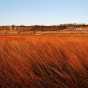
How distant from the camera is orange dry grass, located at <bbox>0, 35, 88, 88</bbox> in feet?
34.8

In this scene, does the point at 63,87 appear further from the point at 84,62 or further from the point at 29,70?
the point at 84,62

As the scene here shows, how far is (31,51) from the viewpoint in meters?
14.7

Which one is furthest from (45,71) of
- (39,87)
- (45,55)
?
(45,55)

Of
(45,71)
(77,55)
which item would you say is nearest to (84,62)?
(77,55)

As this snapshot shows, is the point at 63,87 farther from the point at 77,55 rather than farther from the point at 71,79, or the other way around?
the point at 77,55

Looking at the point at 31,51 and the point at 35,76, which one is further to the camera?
the point at 31,51

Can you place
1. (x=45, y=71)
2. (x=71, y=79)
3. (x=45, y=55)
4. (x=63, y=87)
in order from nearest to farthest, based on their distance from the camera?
(x=63, y=87), (x=71, y=79), (x=45, y=71), (x=45, y=55)

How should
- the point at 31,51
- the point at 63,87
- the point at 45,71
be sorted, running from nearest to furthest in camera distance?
1. the point at 63,87
2. the point at 45,71
3. the point at 31,51

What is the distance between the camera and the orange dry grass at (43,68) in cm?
1059

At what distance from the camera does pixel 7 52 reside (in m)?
14.4

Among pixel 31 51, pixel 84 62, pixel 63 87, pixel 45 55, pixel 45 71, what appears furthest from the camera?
pixel 31 51

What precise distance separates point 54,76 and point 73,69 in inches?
41.5

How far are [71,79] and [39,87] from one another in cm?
118

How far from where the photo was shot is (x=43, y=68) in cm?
1193
